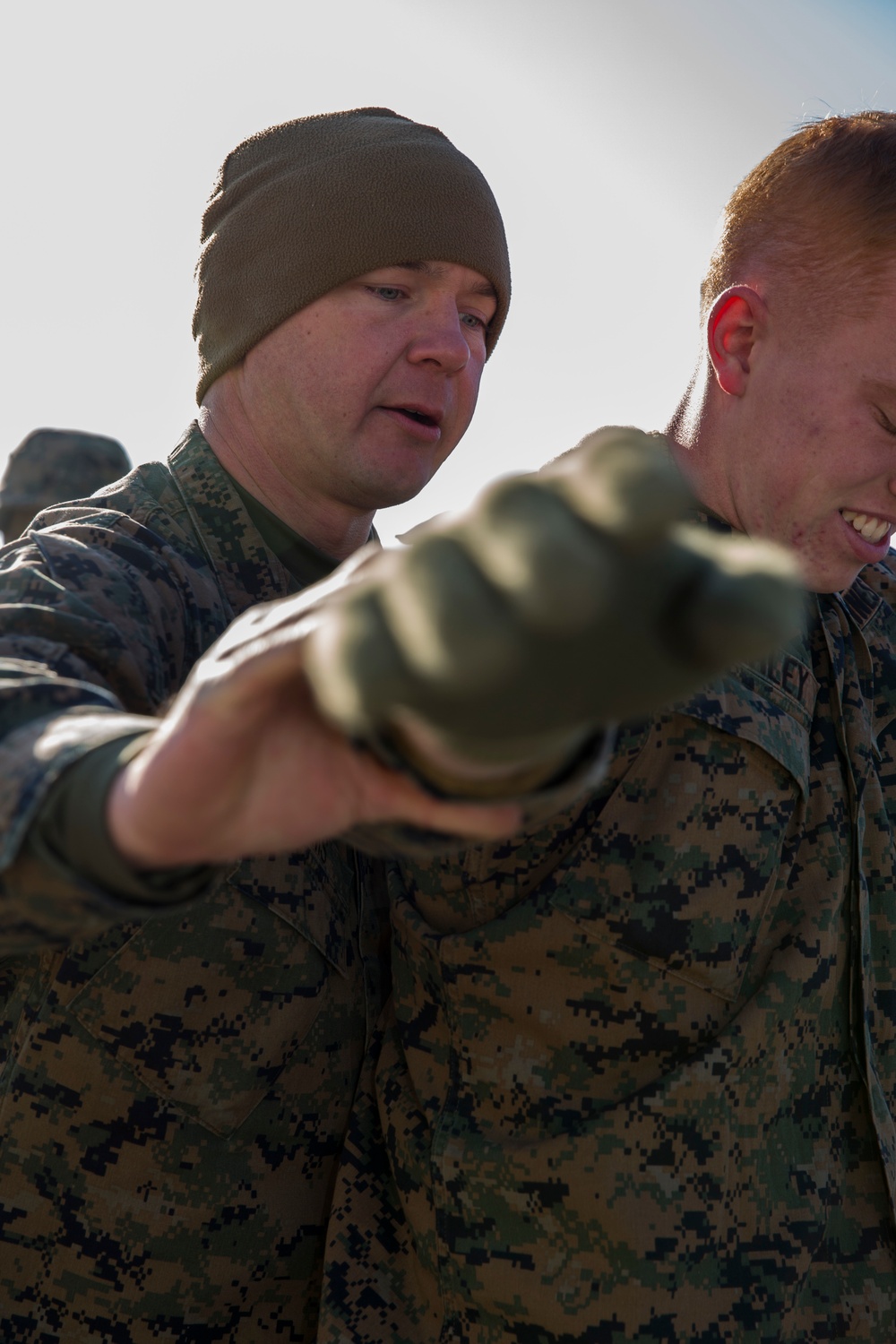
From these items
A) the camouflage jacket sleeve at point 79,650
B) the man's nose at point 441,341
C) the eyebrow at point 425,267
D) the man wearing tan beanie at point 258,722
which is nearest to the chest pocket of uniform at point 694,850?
the man wearing tan beanie at point 258,722

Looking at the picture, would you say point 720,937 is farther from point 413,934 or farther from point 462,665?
point 462,665

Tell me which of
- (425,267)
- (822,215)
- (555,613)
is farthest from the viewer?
(425,267)

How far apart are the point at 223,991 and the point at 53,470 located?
711 cm

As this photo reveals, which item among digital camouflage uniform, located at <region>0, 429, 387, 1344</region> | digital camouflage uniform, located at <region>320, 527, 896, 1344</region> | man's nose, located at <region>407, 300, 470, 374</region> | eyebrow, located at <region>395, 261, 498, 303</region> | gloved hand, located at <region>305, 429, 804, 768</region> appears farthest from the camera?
eyebrow, located at <region>395, 261, 498, 303</region>

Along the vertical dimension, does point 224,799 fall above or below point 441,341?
below

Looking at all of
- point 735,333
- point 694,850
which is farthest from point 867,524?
point 694,850

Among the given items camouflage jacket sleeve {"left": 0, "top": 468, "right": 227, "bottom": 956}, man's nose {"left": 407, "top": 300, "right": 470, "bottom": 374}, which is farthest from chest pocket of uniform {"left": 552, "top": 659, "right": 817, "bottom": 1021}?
man's nose {"left": 407, "top": 300, "right": 470, "bottom": 374}

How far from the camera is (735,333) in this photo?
261 centimetres

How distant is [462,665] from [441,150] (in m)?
2.47

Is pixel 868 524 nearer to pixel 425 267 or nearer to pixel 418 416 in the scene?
pixel 418 416

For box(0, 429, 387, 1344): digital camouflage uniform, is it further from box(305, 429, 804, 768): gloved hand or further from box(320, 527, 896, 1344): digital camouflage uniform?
box(305, 429, 804, 768): gloved hand

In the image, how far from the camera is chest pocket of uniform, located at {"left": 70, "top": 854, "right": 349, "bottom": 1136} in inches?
90.3

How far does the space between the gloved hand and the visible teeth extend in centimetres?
171

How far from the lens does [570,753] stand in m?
1.18
